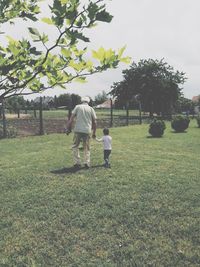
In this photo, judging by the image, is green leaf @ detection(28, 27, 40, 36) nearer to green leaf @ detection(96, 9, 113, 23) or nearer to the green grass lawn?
green leaf @ detection(96, 9, 113, 23)

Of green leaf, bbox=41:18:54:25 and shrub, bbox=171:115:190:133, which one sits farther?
shrub, bbox=171:115:190:133

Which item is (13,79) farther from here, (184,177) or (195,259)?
(184,177)

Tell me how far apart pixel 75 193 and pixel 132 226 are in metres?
1.92

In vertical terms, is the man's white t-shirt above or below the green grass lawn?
above

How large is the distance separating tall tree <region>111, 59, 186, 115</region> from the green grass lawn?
36812 millimetres

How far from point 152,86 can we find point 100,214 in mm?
42832

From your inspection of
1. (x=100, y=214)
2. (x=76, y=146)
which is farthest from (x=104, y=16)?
(x=76, y=146)

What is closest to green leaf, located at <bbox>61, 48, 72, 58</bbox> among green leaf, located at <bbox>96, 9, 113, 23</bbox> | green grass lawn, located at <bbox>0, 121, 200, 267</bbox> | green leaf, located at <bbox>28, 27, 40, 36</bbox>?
green leaf, located at <bbox>28, 27, 40, 36</bbox>

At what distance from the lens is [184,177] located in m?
9.02

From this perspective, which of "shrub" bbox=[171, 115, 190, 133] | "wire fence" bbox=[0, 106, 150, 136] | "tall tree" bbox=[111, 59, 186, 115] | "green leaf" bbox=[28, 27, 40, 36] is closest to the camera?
"green leaf" bbox=[28, 27, 40, 36]

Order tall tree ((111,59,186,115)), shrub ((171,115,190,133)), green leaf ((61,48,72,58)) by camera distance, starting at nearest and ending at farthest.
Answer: green leaf ((61,48,72,58)), shrub ((171,115,190,133)), tall tree ((111,59,186,115))

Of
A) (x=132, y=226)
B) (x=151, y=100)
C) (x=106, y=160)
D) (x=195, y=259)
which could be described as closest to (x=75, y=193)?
(x=132, y=226)

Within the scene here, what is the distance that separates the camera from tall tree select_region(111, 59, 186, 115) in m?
47.1

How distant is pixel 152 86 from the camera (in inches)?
1890
